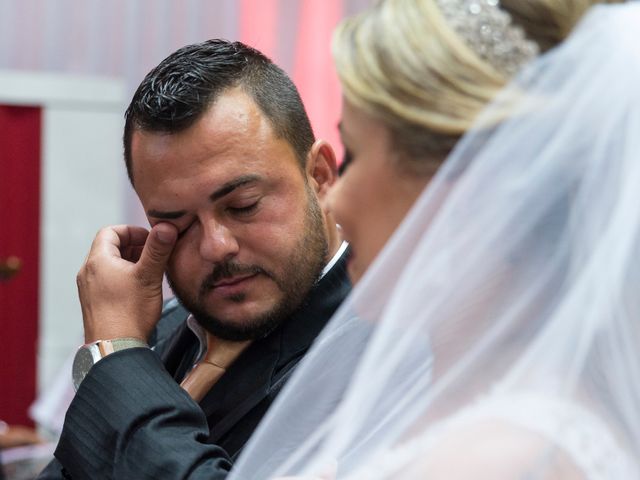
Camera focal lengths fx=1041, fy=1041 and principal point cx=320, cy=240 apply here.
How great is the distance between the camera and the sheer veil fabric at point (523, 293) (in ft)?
2.96

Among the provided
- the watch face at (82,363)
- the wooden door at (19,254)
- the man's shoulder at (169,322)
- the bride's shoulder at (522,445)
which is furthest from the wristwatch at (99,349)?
the wooden door at (19,254)

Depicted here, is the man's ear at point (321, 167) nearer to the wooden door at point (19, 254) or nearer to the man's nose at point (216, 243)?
the man's nose at point (216, 243)

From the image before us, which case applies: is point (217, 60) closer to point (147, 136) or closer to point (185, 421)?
point (147, 136)

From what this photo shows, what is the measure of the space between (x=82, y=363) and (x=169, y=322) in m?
0.41

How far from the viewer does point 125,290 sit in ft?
5.19

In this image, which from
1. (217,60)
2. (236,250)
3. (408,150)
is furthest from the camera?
(217,60)

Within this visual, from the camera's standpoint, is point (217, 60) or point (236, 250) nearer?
point (236, 250)

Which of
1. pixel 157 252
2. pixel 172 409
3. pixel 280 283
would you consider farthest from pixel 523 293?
pixel 157 252

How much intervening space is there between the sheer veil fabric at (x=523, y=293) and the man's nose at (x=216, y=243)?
532 mm

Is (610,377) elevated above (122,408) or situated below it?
above

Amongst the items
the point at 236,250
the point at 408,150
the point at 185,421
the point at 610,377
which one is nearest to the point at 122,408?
the point at 185,421

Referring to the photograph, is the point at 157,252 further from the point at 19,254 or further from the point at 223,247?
the point at 19,254

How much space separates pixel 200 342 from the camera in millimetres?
1728

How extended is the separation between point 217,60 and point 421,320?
799mm
